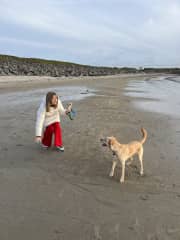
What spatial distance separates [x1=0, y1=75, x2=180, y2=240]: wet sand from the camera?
3.43 m

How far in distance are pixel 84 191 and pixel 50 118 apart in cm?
262

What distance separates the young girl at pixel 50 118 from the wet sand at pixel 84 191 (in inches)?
10.3

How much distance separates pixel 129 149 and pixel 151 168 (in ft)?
2.79

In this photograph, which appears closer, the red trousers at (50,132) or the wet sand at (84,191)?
the wet sand at (84,191)

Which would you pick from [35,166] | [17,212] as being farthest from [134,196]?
[35,166]

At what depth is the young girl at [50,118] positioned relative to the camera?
6391 millimetres

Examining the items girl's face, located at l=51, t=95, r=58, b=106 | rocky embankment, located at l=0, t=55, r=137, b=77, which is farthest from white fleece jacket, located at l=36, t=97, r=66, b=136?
rocky embankment, located at l=0, t=55, r=137, b=77

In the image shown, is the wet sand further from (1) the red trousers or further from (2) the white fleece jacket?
(2) the white fleece jacket

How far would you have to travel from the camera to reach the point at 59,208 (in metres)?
3.89

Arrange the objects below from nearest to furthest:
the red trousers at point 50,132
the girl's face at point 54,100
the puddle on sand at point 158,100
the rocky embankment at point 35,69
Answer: the girl's face at point 54,100
the red trousers at point 50,132
the puddle on sand at point 158,100
the rocky embankment at point 35,69

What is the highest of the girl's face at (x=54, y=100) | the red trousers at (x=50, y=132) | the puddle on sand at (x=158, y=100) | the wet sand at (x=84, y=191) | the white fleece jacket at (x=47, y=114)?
the girl's face at (x=54, y=100)

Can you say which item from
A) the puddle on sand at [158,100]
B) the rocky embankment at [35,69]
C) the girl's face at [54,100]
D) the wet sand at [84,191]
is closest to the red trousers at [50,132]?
the wet sand at [84,191]

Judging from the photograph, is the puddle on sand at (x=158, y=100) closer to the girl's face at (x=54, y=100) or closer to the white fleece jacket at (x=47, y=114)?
the white fleece jacket at (x=47, y=114)

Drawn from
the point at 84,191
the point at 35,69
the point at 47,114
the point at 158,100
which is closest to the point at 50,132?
the point at 47,114
